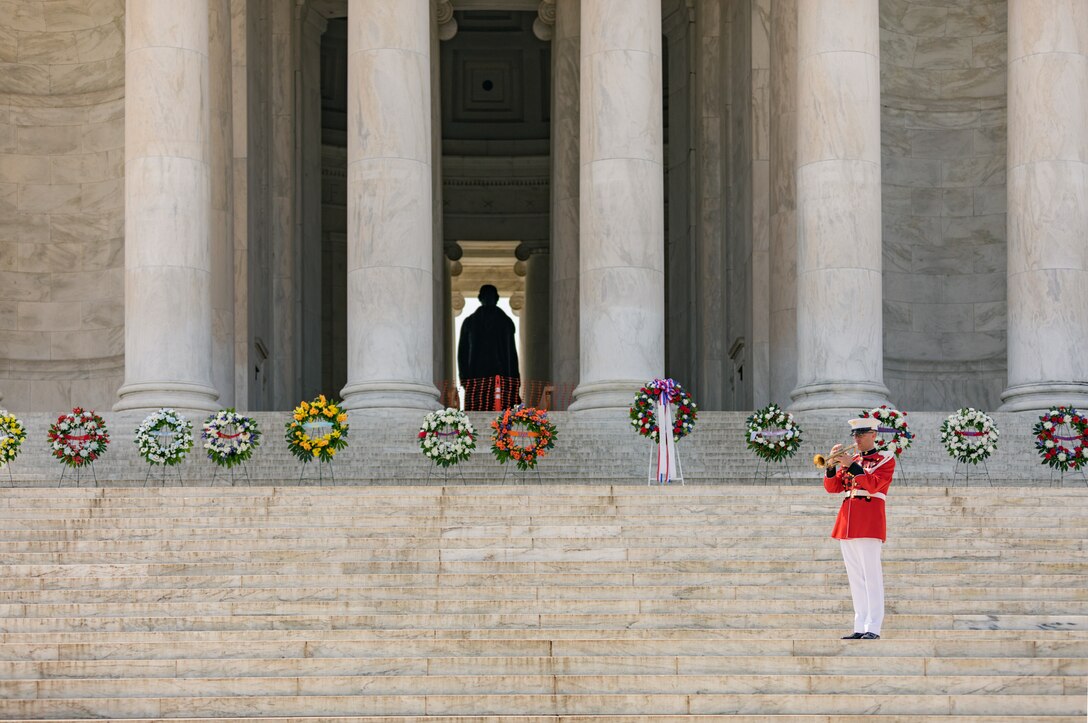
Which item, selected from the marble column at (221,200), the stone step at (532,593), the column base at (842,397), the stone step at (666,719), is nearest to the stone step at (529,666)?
the stone step at (666,719)

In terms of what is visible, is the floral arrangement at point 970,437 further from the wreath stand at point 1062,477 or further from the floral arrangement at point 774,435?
the floral arrangement at point 774,435

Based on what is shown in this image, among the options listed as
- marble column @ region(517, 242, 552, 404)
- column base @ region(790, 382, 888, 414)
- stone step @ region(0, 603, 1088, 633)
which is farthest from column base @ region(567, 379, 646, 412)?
marble column @ region(517, 242, 552, 404)

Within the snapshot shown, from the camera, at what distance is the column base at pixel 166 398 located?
51000 mm

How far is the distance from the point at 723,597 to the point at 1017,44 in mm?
26886

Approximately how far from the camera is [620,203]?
53.3 meters

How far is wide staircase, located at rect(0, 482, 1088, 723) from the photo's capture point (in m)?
28.2

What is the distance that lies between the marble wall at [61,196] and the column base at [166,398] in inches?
538

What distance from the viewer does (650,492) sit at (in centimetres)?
3922

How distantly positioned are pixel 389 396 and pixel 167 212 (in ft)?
26.5

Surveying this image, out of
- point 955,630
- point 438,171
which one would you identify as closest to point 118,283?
point 438,171

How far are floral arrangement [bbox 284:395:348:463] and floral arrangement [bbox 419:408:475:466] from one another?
2109 mm

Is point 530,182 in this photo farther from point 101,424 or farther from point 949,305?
point 101,424

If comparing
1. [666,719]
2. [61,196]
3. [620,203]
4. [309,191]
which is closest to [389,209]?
[620,203]

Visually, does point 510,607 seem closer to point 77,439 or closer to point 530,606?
point 530,606
